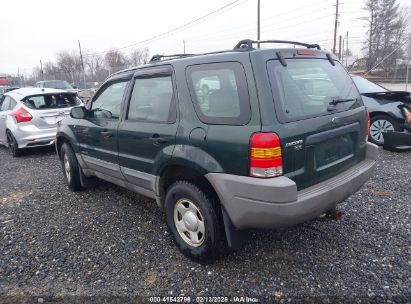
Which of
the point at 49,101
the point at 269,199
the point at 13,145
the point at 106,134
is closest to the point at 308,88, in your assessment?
the point at 269,199

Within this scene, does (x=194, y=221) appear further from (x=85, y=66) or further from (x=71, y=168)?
(x=85, y=66)

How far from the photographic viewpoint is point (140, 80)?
3.50 metres

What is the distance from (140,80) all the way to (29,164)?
483cm

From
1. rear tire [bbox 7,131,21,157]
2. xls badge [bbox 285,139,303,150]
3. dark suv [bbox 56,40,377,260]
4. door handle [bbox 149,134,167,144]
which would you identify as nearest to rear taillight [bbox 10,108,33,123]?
rear tire [bbox 7,131,21,157]

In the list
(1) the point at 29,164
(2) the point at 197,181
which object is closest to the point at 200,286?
(2) the point at 197,181

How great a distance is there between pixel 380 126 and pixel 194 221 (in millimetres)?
5303

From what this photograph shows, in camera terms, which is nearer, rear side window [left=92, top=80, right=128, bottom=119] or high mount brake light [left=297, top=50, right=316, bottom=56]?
high mount brake light [left=297, top=50, right=316, bottom=56]

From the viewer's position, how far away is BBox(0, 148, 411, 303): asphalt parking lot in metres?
2.66

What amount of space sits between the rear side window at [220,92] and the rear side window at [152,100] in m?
0.32

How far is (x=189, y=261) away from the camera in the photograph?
10.1 ft

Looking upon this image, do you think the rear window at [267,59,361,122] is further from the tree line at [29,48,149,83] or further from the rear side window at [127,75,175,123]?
the tree line at [29,48,149,83]

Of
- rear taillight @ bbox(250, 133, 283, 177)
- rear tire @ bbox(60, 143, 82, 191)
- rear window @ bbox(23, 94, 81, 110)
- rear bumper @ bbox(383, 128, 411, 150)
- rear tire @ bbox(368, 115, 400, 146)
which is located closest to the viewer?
rear taillight @ bbox(250, 133, 283, 177)

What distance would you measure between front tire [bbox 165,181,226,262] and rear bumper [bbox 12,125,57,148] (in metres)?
5.26

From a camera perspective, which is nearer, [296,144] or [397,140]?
[296,144]
